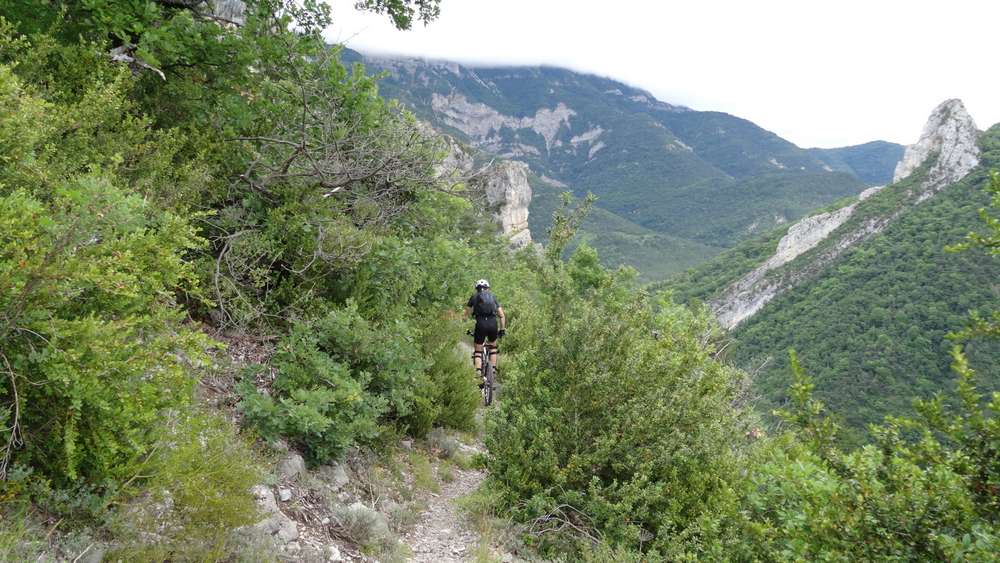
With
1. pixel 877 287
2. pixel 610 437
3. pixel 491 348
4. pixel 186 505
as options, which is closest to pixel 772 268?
pixel 877 287

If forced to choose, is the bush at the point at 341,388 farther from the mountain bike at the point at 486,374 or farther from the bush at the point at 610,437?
the mountain bike at the point at 486,374

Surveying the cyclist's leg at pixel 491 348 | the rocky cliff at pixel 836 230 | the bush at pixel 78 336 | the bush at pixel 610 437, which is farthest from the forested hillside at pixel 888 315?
the bush at pixel 78 336

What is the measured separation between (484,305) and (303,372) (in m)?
4.36

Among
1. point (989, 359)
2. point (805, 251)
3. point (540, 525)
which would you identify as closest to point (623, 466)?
point (540, 525)

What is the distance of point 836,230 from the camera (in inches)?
3324

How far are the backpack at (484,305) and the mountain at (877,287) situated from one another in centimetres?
3633

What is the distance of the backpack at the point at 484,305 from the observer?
29.2 ft

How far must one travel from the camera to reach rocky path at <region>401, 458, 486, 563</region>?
4.56 m

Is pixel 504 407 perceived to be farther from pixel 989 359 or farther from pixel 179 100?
pixel 989 359

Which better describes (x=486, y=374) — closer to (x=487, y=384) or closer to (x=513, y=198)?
(x=487, y=384)

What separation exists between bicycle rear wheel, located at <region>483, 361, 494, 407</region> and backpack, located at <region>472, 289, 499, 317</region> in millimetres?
923

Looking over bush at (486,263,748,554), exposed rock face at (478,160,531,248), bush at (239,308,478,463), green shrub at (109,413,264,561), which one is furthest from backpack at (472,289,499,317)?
exposed rock face at (478,160,531,248)

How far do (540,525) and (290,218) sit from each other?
4299 millimetres

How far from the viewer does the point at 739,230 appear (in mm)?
151875
